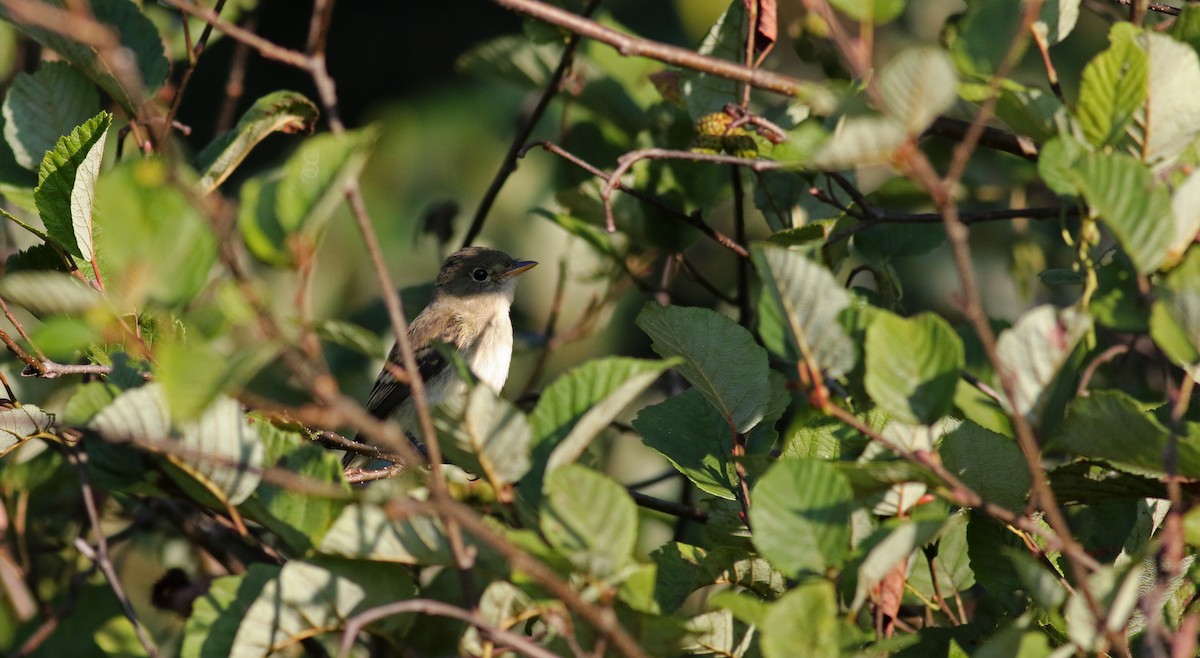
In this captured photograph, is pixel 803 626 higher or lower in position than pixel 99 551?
higher

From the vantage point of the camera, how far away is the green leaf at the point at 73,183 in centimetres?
285

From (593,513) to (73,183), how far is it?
1740 millimetres

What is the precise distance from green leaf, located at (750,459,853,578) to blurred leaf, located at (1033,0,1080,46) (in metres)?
1.46

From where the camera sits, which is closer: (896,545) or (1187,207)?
(896,545)

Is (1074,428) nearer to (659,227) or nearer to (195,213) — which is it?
(195,213)

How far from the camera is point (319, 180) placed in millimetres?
1740

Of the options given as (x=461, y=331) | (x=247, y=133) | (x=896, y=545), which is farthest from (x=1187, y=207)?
(x=461, y=331)

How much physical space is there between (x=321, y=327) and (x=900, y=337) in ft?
3.24

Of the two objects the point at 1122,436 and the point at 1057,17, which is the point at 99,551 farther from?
the point at 1057,17

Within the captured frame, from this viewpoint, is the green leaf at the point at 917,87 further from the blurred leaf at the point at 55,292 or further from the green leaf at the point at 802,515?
the blurred leaf at the point at 55,292

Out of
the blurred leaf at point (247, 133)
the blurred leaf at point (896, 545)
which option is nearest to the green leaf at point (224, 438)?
the blurred leaf at point (896, 545)

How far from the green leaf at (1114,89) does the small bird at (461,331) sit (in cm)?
320

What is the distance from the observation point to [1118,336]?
12.3 feet

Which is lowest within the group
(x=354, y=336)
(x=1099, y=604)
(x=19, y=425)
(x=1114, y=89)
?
(x=19, y=425)
